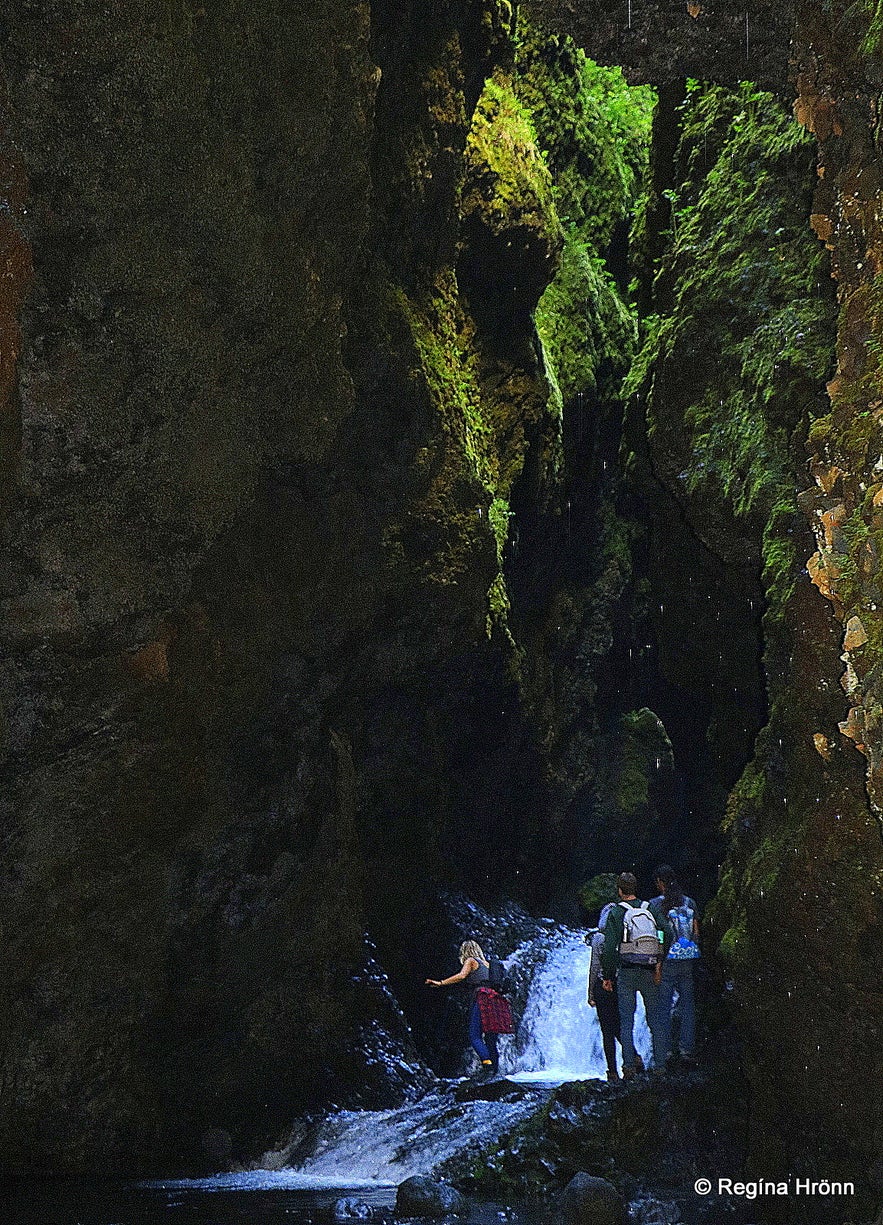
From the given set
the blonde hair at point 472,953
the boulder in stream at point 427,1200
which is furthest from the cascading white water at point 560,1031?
the boulder in stream at point 427,1200

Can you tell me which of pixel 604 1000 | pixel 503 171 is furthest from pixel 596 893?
pixel 503 171

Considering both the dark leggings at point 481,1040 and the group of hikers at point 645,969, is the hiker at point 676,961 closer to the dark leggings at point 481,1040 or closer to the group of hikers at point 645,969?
the group of hikers at point 645,969

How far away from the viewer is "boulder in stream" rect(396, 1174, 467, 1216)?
304 inches

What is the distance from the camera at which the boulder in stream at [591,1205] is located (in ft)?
24.2

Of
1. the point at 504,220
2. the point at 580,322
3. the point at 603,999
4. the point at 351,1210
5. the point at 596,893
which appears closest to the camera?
the point at 351,1210

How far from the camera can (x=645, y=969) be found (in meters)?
8.84

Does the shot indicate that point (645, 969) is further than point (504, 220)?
No

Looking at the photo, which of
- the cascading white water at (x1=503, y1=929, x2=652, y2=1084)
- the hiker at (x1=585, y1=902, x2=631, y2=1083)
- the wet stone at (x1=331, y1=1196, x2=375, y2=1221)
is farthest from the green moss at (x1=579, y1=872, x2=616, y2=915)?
the wet stone at (x1=331, y1=1196, x2=375, y2=1221)

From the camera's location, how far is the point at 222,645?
973cm

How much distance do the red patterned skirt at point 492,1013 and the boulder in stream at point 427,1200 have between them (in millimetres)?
2243

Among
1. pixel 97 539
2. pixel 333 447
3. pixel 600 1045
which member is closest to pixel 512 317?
pixel 333 447

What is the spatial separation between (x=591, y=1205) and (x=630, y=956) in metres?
1.85

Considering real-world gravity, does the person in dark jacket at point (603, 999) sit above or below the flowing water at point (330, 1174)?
above

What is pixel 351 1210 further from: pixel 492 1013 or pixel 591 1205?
pixel 492 1013
